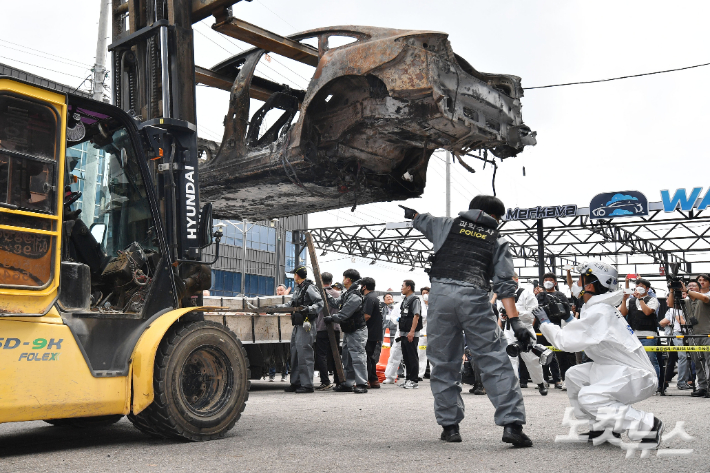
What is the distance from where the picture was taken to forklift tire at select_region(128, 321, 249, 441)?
4.98 meters

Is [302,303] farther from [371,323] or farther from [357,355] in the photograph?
[371,323]

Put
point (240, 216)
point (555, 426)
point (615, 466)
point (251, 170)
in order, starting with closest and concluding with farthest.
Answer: point (615, 466) → point (555, 426) → point (251, 170) → point (240, 216)

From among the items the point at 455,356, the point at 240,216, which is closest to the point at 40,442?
the point at 455,356

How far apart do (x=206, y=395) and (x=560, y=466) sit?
2726 millimetres

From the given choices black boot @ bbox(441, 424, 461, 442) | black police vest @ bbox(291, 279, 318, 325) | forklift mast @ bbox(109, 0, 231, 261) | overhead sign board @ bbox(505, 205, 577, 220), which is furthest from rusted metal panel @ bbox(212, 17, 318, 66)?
overhead sign board @ bbox(505, 205, 577, 220)

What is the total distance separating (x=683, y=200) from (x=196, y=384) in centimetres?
1696

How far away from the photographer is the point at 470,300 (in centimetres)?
512

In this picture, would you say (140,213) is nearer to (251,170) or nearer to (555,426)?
(251,170)

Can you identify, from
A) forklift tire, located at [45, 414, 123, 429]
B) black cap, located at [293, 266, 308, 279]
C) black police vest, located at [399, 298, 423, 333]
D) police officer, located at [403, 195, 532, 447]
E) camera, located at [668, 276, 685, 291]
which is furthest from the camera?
black police vest, located at [399, 298, 423, 333]

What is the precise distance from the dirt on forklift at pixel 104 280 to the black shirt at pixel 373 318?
16.8 feet

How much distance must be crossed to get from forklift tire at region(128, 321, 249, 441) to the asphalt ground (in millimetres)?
144

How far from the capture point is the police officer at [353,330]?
10.1 m

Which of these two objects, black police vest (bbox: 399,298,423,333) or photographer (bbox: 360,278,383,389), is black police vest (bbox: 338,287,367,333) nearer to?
photographer (bbox: 360,278,383,389)

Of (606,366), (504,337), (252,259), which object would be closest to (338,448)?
(504,337)
